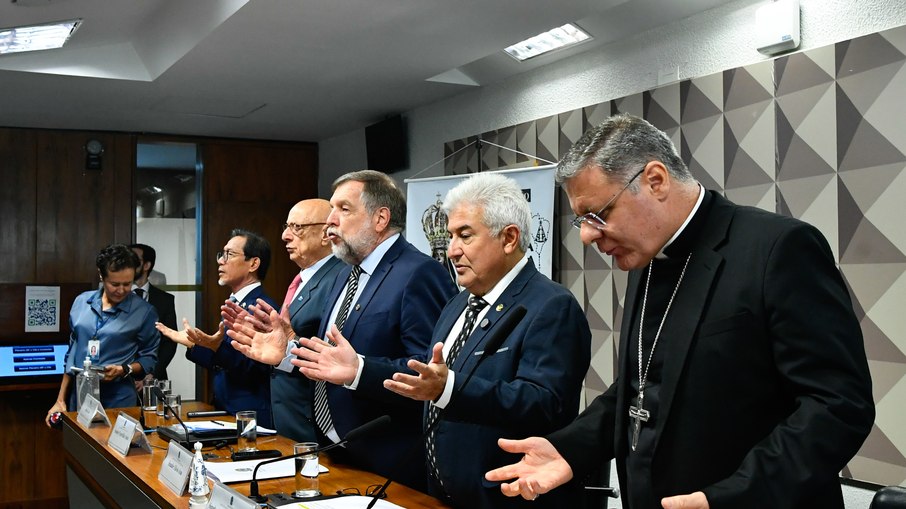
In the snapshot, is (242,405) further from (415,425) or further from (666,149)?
(666,149)

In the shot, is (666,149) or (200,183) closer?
(666,149)

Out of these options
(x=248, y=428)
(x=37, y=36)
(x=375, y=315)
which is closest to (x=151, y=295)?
(x=37, y=36)

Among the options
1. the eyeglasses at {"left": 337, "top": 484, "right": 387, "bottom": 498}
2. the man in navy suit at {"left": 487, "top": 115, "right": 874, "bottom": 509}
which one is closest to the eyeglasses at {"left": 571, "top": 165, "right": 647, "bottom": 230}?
the man in navy suit at {"left": 487, "top": 115, "right": 874, "bottom": 509}

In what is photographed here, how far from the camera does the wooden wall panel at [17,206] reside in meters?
6.66

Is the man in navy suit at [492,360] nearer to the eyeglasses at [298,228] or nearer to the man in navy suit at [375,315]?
the man in navy suit at [375,315]

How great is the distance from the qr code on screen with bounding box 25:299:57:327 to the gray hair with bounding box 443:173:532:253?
500 cm

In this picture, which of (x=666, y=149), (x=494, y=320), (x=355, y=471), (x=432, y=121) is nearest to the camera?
(x=666, y=149)

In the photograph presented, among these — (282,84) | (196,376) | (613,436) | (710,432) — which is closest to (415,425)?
(613,436)

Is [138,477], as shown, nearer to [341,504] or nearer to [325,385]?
[325,385]

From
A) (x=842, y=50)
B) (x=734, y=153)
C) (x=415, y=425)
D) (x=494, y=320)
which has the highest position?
(x=842, y=50)

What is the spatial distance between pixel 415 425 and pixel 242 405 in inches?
55.6

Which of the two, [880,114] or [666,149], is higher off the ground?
[880,114]

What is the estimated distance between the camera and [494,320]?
7.25 feet

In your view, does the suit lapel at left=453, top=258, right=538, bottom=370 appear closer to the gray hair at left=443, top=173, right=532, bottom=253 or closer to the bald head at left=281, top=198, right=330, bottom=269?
the gray hair at left=443, top=173, right=532, bottom=253
